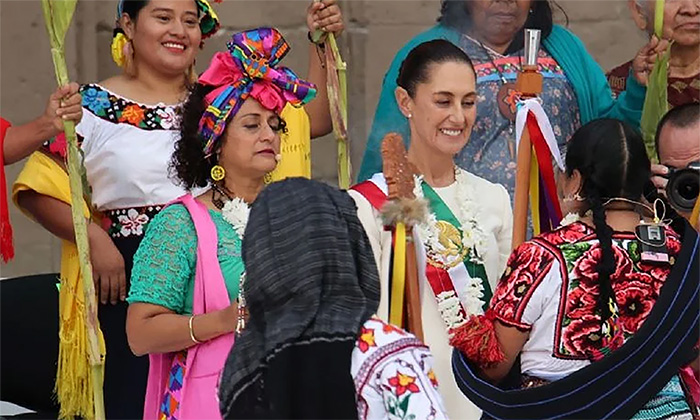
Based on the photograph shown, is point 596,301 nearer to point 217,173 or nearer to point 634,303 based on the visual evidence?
point 634,303

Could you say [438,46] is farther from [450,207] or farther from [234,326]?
[234,326]

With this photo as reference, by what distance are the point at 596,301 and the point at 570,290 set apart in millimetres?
61

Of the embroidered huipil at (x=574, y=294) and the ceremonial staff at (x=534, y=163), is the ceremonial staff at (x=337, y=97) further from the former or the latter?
the embroidered huipil at (x=574, y=294)

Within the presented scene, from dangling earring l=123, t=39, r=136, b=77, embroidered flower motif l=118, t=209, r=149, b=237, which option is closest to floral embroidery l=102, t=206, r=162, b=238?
embroidered flower motif l=118, t=209, r=149, b=237

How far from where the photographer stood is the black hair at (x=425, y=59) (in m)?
4.36

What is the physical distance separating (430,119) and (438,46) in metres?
0.21

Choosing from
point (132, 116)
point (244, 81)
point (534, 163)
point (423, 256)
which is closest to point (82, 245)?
point (132, 116)

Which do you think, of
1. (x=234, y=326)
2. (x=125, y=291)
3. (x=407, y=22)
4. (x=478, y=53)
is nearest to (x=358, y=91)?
(x=407, y=22)

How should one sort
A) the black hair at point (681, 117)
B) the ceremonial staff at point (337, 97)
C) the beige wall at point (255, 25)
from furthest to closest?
1. the beige wall at point (255, 25)
2. the black hair at point (681, 117)
3. the ceremonial staff at point (337, 97)

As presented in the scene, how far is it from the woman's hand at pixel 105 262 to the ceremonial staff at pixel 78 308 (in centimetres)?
6

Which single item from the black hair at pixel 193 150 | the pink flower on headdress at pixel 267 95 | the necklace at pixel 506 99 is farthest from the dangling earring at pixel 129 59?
the necklace at pixel 506 99

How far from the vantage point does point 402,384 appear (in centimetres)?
295

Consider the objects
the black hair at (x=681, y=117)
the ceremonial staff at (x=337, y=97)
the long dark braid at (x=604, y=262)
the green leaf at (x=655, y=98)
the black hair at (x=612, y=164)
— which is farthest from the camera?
the green leaf at (x=655, y=98)

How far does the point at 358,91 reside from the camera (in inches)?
249
